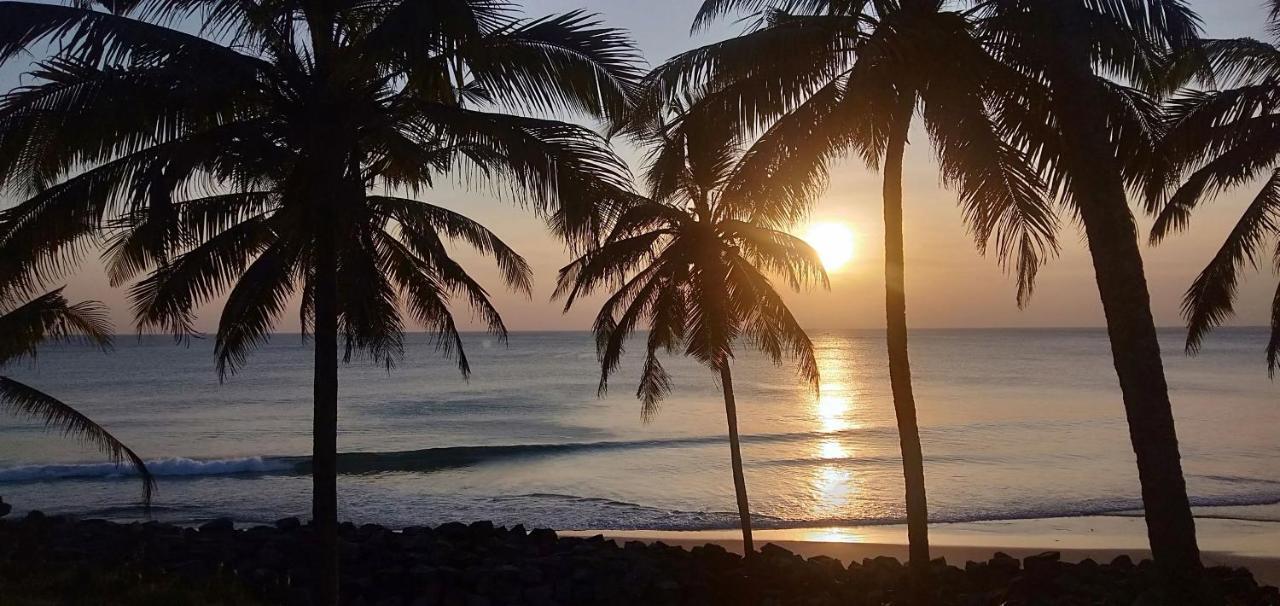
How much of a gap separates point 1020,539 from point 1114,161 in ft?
39.3

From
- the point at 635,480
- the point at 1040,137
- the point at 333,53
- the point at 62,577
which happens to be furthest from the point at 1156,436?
the point at 635,480

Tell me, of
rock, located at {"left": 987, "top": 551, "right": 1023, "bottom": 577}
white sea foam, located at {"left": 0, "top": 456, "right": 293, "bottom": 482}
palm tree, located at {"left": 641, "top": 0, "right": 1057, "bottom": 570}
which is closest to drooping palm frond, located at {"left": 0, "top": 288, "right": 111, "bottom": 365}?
palm tree, located at {"left": 641, "top": 0, "right": 1057, "bottom": 570}

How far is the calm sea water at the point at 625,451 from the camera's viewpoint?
2256cm

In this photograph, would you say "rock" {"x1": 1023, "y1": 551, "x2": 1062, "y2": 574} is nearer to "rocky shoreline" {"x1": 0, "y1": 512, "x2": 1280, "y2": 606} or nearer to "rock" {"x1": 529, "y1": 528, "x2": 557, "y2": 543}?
"rocky shoreline" {"x1": 0, "y1": 512, "x2": 1280, "y2": 606}

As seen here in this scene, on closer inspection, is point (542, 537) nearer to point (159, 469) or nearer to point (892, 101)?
point (892, 101)

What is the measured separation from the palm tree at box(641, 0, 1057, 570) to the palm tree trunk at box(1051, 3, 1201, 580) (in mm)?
922

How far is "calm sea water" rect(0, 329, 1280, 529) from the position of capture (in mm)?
22562

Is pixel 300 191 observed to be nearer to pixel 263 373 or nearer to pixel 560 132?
pixel 560 132

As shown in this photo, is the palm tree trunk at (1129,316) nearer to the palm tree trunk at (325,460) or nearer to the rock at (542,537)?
the palm tree trunk at (325,460)

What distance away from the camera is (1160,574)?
750 cm

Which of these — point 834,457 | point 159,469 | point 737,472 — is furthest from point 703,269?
point 159,469

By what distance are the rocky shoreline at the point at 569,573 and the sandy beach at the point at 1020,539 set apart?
162 inches

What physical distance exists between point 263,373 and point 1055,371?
65596 mm

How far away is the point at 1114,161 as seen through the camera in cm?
784
